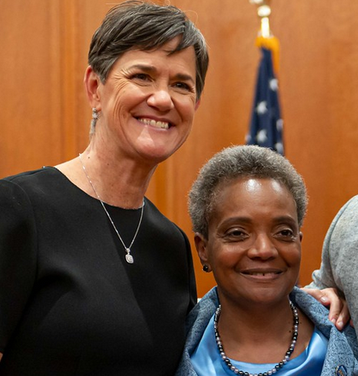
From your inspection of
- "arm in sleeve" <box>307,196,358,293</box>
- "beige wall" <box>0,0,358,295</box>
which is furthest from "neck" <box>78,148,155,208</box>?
"beige wall" <box>0,0,358,295</box>

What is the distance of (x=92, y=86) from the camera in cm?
162

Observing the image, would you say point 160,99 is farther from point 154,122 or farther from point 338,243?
point 338,243

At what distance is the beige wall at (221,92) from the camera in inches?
122

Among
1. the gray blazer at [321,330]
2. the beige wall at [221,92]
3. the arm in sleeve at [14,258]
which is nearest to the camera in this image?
the arm in sleeve at [14,258]

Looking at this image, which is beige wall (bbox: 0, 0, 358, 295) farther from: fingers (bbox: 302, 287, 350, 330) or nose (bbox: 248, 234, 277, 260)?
nose (bbox: 248, 234, 277, 260)

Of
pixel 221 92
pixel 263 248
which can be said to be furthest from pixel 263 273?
pixel 221 92

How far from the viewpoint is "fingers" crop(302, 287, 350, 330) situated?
A: 1.51 metres

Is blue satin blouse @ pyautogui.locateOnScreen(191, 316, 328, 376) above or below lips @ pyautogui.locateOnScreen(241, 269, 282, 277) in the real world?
below

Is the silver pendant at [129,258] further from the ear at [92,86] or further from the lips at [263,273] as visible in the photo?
the ear at [92,86]

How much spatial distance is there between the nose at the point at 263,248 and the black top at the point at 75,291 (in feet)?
0.92

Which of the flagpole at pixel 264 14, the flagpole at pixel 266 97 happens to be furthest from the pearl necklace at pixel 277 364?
the flagpole at pixel 264 14

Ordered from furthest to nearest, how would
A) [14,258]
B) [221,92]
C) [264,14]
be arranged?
[221,92] < [264,14] < [14,258]

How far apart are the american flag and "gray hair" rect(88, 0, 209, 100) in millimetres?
1588

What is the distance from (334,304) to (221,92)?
83.7 inches
